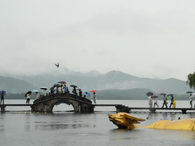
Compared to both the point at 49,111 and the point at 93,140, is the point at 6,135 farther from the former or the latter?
the point at 49,111

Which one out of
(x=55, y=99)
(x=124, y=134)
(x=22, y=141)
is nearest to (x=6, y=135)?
(x=22, y=141)

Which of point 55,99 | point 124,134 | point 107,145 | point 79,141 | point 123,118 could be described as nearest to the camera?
point 107,145

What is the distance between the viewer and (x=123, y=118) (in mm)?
38594

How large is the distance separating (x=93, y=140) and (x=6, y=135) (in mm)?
8589

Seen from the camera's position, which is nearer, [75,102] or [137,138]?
[137,138]

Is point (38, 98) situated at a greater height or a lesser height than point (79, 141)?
greater

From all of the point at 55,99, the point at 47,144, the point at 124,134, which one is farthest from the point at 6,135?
the point at 55,99

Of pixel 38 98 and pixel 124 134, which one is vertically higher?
pixel 38 98

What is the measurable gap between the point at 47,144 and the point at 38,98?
52.3 metres

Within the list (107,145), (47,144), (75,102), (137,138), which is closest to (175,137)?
(137,138)

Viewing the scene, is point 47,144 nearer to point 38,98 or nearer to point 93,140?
point 93,140

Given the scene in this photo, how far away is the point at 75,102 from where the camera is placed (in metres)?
80.2

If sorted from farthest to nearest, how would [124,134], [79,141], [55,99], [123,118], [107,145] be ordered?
[55,99], [123,118], [124,134], [79,141], [107,145]

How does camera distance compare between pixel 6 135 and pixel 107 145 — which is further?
pixel 6 135
